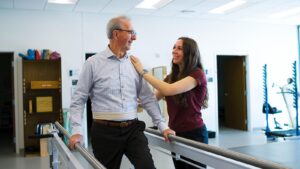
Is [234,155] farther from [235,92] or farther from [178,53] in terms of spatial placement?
[235,92]

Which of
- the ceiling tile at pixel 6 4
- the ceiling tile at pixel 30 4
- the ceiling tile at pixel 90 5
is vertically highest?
the ceiling tile at pixel 90 5

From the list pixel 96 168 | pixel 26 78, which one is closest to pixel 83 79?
pixel 96 168

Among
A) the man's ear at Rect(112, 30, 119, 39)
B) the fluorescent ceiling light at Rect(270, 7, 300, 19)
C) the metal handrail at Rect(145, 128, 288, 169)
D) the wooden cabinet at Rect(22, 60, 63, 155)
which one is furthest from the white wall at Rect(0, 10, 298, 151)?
the metal handrail at Rect(145, 128, 288, 169)

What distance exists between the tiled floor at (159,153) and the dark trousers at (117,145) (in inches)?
71.8

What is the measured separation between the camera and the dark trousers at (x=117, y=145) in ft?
6.42

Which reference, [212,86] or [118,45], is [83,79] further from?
[212,86]

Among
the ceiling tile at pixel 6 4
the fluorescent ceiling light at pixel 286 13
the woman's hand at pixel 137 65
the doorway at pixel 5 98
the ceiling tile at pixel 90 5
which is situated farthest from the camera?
the doorway at pixel 5 98

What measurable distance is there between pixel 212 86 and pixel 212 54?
30.7 inches

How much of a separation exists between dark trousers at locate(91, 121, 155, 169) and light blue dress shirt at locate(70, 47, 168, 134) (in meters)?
0.08

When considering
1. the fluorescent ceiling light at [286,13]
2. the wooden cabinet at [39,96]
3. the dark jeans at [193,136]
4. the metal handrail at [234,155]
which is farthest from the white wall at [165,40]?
the metal handrail at [234,155]

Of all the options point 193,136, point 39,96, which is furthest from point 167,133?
point 39,96

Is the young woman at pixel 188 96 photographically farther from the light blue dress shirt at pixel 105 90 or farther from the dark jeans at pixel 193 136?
the light blue dress shirt at pixel 105 90

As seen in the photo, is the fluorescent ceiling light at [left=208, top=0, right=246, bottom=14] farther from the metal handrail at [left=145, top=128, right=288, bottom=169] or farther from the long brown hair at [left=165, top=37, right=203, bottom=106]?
the metal handrail at [left=145, top=128, right=288, bottom=169]

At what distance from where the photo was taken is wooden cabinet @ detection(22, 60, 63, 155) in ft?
21.4
